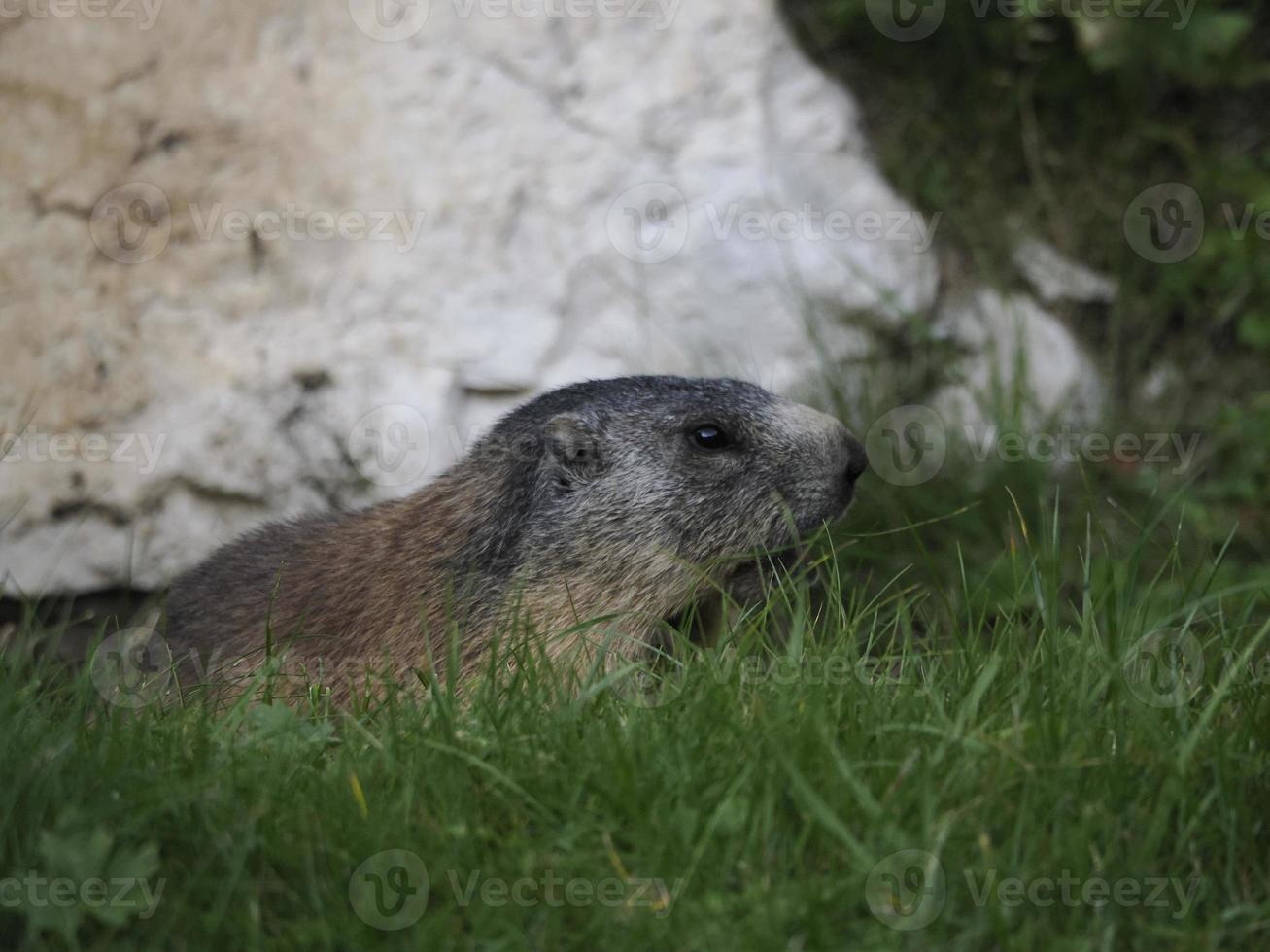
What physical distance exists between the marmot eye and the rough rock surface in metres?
2.23

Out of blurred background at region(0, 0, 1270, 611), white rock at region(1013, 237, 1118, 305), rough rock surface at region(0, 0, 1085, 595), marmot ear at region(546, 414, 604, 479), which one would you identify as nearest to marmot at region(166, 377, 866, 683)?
marmot ear at region(546, 414, 604, 479)

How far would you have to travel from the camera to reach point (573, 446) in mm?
4516

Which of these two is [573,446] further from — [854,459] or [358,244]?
[358,244]

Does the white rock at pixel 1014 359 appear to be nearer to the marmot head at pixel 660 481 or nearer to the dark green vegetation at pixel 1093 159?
the dark green vegetation at pixel 1093 159

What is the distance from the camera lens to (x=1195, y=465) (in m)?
6.71

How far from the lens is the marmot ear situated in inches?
178

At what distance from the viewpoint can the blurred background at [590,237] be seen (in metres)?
6.77

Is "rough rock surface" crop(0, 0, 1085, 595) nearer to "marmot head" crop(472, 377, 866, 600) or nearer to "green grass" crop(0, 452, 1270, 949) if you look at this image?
"marmot head" crop(472, 377, 866, 600)

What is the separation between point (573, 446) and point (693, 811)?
2026 millimetres

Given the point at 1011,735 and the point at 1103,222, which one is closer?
the point at 1011,735

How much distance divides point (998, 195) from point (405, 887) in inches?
233

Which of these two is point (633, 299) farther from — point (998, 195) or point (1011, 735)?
point (1011, 735)

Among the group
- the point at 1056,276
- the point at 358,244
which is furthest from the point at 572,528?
the point at 1056,276

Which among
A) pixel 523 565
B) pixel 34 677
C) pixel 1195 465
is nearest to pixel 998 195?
pixel 1195 465
